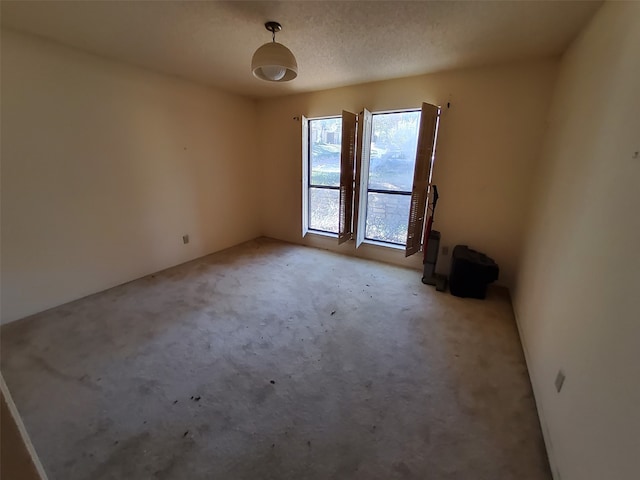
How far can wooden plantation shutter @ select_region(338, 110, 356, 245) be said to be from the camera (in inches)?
140

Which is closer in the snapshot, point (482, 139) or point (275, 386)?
point (275, 386)

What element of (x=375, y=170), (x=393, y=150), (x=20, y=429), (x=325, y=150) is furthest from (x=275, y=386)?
(x=325, y=150)

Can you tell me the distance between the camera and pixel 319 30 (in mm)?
2133

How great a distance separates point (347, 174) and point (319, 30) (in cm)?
179

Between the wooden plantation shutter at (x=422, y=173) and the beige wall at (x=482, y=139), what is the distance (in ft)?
0.52

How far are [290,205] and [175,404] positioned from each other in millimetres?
3316

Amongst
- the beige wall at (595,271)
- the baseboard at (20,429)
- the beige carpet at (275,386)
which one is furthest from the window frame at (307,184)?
Answer: the baseboard at (20,429)

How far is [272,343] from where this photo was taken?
2.25 m

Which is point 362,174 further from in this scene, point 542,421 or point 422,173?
point 542,421

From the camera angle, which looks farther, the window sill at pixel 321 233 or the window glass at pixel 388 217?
the window sill at pixel 321 233

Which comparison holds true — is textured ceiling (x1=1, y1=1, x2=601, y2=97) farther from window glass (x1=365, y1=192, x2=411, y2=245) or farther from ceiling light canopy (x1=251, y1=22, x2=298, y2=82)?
window glass (x1=365, y1=192, x2=411, y2=245)

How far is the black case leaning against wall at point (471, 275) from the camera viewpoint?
2879 mm

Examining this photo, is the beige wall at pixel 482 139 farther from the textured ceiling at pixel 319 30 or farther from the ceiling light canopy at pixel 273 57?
the ceiling light canopy at pixel 273 57

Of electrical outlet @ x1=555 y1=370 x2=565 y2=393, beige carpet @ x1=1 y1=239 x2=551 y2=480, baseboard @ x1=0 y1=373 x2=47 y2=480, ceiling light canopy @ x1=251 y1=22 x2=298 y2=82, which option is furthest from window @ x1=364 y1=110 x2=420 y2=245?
baseboard @ x1=0 y1=373 x2=47 y2=480
